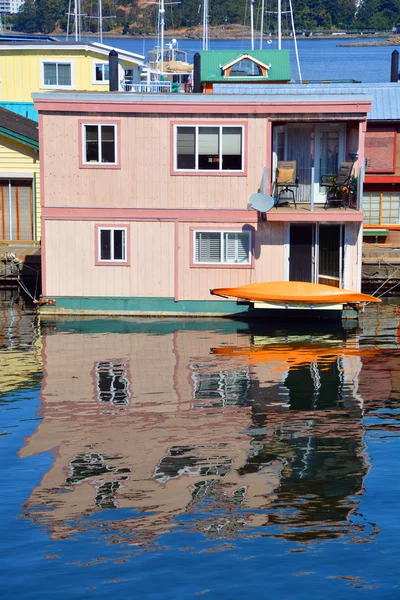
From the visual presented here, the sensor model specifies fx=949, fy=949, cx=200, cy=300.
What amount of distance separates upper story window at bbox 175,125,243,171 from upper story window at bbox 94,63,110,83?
22.3 m

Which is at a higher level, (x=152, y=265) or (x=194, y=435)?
(x=152, y=265)

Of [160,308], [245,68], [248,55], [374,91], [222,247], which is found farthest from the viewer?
[245,68]

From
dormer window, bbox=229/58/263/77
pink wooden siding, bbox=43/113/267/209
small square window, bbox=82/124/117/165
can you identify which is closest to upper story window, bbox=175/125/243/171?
pink wooden siding, bbox=43/113/267/209

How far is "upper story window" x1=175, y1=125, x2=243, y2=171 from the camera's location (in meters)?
29.3

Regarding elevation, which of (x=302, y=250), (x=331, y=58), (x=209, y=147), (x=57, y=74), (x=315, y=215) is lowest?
(x=302, y=250)

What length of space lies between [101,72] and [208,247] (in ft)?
77.9

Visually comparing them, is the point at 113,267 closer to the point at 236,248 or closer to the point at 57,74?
the point at 236,248

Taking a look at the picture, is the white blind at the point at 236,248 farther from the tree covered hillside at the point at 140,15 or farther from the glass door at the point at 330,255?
the tree covered hillside at the point at 140,15

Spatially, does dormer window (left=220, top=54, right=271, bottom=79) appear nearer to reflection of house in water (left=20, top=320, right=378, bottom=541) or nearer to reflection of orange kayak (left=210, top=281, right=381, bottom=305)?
reflection of orange kayak (left=210, top=281, right=381, bottom=305)

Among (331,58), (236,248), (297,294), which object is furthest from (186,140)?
(331,58)

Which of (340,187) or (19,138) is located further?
(19,138)

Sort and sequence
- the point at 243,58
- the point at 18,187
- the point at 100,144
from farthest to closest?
the point at 243,58, the point at 18,187, the point at 100,144

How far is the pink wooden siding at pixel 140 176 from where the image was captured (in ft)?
96.4

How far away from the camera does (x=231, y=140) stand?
2931cm
